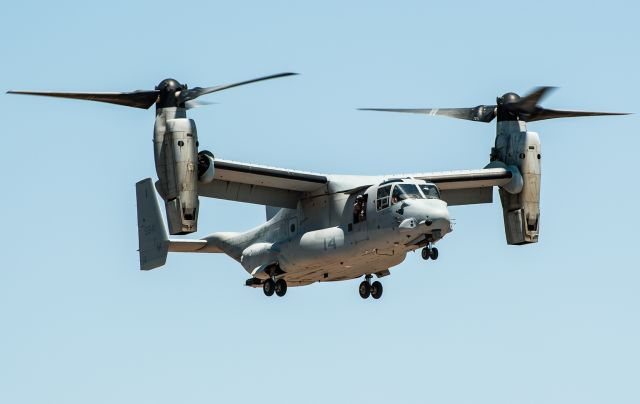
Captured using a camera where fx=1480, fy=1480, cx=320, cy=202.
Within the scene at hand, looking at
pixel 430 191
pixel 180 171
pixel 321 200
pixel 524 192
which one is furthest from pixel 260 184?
Answer: pixel 524 192

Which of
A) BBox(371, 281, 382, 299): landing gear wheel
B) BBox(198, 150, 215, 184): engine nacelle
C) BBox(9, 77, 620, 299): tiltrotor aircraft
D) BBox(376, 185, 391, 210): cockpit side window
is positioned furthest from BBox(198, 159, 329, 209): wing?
BBox(371, 281, 382, 299): landing gear wheel

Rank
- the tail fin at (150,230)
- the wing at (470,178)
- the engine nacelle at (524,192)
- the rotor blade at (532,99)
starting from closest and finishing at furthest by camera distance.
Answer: the tail fin at (150,230) < the wing at (470,178) < the rotor blade at (532,99) < the engine nacelle at (524,192)

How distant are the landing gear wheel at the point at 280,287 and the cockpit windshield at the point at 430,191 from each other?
4.73m

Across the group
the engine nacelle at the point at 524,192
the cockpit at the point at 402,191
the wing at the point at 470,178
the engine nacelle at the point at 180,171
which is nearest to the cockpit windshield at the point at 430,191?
the cockpit at the point at 402,191

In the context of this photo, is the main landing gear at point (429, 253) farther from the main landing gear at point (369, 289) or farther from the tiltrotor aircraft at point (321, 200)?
the main landing gear at point (369, 289)

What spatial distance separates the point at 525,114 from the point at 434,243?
6681 millimetres

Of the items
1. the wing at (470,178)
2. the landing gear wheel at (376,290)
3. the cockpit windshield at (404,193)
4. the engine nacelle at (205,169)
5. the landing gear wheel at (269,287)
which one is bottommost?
the landing gear wheel at (376,290)

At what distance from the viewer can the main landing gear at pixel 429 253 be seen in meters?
33.8

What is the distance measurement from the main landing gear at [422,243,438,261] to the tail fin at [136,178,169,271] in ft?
22.3

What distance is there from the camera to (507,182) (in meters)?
38.6

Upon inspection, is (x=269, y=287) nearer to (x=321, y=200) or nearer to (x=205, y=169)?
(x=321, y=200)

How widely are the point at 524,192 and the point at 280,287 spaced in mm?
6921

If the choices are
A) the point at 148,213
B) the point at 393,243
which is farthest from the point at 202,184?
the point at 393,243

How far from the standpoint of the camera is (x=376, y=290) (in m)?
37.1
